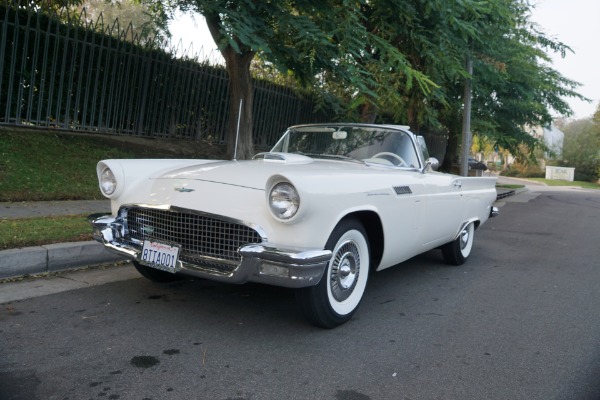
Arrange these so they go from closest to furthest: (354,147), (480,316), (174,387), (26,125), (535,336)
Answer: (174,387), (535,336), (480,316), (354,147), (26,125)

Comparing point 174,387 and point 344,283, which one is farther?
point 344,283

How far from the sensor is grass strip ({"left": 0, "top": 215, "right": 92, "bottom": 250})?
463cm

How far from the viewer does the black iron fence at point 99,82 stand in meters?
8.19

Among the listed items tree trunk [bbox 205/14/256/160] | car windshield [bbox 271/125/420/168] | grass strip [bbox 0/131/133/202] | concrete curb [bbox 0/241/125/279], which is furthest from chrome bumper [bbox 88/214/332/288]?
tree trunk [bbox 205/14/256/160]

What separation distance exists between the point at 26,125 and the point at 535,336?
8240 mm

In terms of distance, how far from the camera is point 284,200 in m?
3.19

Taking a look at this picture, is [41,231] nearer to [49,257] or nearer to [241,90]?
[49,257]

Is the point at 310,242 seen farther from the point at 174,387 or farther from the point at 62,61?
the point at 62,61

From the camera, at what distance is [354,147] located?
4.88m

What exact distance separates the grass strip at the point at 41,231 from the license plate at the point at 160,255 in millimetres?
1776

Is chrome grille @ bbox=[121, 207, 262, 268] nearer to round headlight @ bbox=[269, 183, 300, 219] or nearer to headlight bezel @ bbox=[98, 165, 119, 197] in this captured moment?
round headlight @ bbox=[269, 183, 300, 219]

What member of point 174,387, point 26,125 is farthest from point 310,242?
point 26,125

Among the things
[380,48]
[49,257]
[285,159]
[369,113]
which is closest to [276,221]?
[285,159]

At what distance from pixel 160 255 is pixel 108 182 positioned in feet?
3.15
